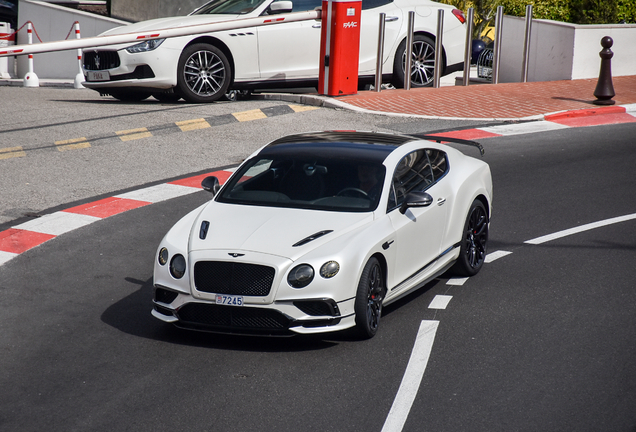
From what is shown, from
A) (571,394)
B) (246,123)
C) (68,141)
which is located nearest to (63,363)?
(571,394)

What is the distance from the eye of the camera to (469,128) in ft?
47.2

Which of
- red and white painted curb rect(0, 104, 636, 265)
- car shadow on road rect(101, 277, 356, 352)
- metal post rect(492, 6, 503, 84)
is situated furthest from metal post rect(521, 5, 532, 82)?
car shadow on road rect(101, 277, 356, 352)

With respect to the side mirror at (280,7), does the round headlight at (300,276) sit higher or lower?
lower

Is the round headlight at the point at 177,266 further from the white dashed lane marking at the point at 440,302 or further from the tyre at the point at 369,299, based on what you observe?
the white dashed lane marking at the point at 440,302

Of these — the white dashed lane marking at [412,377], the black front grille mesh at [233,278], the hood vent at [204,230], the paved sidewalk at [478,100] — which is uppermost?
the paved sidewalk at [478,100]

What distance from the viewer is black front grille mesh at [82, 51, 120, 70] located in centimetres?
1417

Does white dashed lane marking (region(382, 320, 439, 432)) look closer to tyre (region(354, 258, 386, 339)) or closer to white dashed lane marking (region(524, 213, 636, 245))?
tyre (region(354, 258, 386, 339))

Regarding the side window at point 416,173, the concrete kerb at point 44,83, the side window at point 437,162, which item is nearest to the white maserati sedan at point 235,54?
the concrete kerb at point 44,83

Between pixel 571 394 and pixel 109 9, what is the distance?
23.6 meters

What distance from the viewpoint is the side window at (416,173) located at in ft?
22.5

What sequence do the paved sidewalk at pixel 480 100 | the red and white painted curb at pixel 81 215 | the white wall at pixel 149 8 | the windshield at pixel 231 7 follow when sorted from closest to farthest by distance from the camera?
the red and white painted curb at pixel 81 215 < the windshield at pixel 231 7 < the paved sidewalk at pixel 480 100 < the white wall at pixel 149 8

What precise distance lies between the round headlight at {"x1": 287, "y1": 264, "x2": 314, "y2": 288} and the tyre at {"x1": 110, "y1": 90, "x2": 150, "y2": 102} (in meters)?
10.0

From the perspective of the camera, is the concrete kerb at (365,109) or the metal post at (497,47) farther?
the metal post at (497,47)

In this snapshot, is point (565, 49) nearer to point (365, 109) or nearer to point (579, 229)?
point (365, 109)
